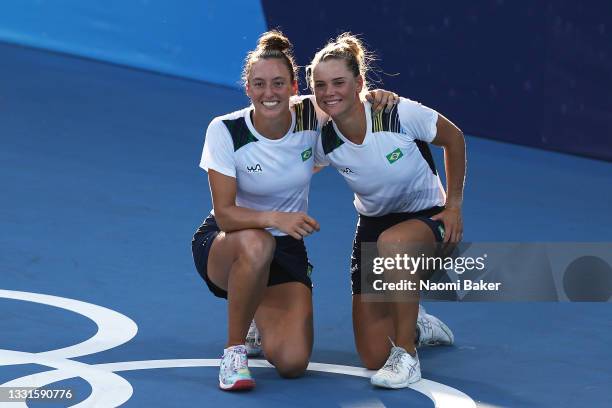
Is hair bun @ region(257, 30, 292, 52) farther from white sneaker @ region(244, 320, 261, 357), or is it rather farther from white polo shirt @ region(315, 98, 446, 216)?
white sneaker @ region(244, 320, 261, 357)

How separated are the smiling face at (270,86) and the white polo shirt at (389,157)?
0.29 m

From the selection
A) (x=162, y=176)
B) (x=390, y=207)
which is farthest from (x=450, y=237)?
(x=162, y=176)

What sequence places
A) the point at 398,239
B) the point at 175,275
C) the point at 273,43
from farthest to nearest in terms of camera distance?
the point at 175,275 → the point at 273,43 → the point at 398,239

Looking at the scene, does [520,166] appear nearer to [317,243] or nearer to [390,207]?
[317,243]

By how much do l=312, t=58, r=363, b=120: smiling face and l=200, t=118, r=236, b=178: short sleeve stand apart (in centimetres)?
42

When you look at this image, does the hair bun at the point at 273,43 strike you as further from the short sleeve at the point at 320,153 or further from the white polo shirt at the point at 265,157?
the short sleeve at the point at 320,153

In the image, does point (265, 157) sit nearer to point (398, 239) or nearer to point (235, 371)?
point (398, 239)

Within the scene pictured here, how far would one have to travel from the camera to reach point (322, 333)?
5.99 meters

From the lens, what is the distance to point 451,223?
5.68 meters

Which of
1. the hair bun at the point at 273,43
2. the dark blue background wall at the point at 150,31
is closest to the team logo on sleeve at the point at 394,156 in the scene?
the hair bun at the point at 273,43

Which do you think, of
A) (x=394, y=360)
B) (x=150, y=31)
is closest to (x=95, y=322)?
(x=394, y=360)

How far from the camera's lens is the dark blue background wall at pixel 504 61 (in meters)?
10.2

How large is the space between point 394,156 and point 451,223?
0.38 m

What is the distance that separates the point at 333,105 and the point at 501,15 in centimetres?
539
